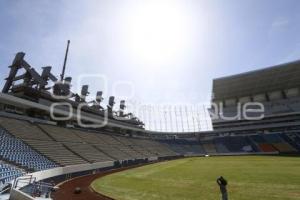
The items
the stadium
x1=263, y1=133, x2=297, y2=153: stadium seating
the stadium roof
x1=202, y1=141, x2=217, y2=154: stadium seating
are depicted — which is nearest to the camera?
the stadium

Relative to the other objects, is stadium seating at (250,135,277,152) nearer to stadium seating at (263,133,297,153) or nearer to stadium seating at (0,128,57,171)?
stadium seating at (263,133,297,153)

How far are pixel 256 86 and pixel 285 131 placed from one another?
16.0m

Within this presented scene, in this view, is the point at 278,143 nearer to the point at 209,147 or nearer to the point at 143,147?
the point at 209,147

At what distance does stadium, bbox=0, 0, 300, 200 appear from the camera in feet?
61.9

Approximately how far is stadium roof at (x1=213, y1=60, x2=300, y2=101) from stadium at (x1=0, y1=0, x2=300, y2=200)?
0.27 m

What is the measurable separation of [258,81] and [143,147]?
3991 centimetres

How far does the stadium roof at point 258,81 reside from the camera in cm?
6869

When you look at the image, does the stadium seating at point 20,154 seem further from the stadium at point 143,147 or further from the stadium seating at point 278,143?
the stadium seating at point 278,143

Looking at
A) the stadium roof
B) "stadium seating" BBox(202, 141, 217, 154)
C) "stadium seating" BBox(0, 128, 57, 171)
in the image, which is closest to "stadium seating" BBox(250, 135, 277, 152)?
"stadium seating" BBox(202, 141, 217, 154)

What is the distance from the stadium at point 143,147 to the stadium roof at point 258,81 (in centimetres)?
27

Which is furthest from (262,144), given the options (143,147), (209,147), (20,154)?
(20,154)

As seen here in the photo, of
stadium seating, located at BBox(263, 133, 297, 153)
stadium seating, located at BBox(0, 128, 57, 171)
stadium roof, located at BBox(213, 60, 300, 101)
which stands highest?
stadium roof, located at BBox(213, 60, 300, 101)

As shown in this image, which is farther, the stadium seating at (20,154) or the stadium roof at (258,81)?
the stadium roof at (258,81)

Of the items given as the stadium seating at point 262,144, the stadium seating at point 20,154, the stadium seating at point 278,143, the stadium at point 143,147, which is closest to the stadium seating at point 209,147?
the stadium at point 143,147
